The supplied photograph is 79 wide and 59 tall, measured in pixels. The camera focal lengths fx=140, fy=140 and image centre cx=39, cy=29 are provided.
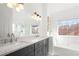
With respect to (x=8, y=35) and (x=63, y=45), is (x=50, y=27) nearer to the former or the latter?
(x=63, y=45)

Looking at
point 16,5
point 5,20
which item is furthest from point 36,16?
point 5,20

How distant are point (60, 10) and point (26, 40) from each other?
79 cm

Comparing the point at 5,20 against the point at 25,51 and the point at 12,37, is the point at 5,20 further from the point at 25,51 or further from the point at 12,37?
the point at 25,51

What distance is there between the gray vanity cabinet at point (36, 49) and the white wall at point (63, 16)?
0.64 feet

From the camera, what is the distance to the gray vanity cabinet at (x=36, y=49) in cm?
224

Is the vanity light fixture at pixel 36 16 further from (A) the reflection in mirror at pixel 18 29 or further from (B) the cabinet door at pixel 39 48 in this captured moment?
(B) the cabinet door at pixel 39 48

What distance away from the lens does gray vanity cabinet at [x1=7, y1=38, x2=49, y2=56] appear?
2240 mm

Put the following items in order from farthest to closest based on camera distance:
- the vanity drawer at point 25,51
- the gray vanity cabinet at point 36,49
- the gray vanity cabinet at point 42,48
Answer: the gray vanity cabinet at point 42,48 → the gray vanity cabinet at point 36,49 → the vanity drawer at point 25,51

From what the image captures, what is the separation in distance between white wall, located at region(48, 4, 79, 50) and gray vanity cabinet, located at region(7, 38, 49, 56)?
0.20 meters

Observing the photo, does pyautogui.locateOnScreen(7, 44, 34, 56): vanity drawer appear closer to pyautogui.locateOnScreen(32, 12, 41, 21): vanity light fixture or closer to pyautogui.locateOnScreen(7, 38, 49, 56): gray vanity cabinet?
pyautogui.locateOnScreen(7, 38, 49, 56): gray vanity cabinet

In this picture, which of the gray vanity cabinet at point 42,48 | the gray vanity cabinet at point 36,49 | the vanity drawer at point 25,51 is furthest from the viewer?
the gray vanity cabinet at point 42,48

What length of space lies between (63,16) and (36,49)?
29.6 inches

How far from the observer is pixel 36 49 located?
2.50 meters

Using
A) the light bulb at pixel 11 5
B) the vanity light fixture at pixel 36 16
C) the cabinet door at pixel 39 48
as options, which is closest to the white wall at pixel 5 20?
the light bulb at pixel 11 5
